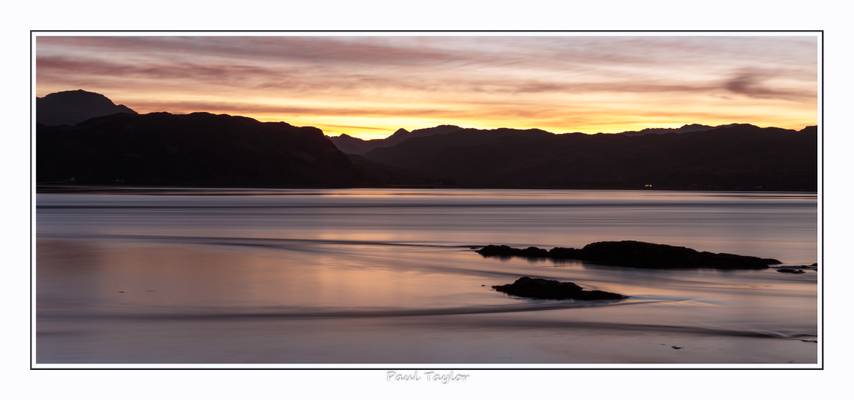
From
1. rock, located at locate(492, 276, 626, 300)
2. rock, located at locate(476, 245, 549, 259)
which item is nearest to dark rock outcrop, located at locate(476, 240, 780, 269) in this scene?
rock, located at locate(476, 245, 549, 259)

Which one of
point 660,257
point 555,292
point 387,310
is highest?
point 660,257

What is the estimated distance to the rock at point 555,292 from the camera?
1764 centimetres

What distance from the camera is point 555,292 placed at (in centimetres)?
1770

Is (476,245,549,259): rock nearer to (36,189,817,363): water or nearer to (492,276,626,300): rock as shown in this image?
(36,189,817,363): water

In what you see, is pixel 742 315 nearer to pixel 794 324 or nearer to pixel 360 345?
pixel 794 324

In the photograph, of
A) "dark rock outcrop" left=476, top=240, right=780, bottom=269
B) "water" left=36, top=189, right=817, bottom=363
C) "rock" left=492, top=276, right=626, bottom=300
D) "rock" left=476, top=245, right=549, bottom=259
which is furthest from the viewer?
"rock" left=476, top=245, right=549, bottom=259

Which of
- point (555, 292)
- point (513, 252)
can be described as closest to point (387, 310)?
point (555, 292)

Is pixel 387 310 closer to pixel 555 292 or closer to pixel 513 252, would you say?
pixel 555 292

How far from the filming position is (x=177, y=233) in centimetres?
4062

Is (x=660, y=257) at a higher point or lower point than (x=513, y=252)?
higher

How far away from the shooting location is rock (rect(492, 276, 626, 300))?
17.6 m

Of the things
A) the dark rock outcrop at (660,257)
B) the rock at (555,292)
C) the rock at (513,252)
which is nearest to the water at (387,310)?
the rock at (555,292)

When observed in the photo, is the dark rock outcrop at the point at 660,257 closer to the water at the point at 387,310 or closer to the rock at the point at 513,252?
the water at the point at 387,310
